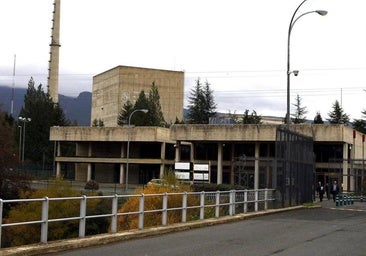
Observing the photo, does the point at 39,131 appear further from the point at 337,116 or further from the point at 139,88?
the point at 337,116

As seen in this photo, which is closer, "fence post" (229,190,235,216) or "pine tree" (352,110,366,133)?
"fence post" (229,190,235,216)

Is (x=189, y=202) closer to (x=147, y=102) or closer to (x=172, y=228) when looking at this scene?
(x=172, y=228)

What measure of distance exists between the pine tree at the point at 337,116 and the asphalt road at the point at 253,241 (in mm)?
102014

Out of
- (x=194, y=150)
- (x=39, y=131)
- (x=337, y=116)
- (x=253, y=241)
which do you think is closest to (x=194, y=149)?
(x=194, y=150)

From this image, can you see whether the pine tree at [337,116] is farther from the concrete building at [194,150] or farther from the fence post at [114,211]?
the fence post at [114,211]

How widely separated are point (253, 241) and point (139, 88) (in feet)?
418

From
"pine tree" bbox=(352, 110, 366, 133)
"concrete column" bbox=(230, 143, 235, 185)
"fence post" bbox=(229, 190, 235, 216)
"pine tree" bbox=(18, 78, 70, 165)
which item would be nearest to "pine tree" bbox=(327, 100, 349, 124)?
"pine tree" bbox=(352, 110, 366, 133)

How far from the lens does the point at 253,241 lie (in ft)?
48.4

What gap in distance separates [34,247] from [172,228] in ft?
19.5

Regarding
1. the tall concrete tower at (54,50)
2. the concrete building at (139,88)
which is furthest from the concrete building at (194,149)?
the concrete building at (139,88)

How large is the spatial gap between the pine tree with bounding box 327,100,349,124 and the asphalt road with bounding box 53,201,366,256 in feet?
335

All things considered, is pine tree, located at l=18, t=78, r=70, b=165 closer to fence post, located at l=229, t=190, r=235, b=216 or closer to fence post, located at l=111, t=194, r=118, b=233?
fence post, located at l=229, t=190, r=235, b=216

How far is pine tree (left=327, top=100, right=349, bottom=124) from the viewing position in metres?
119

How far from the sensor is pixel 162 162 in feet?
284
